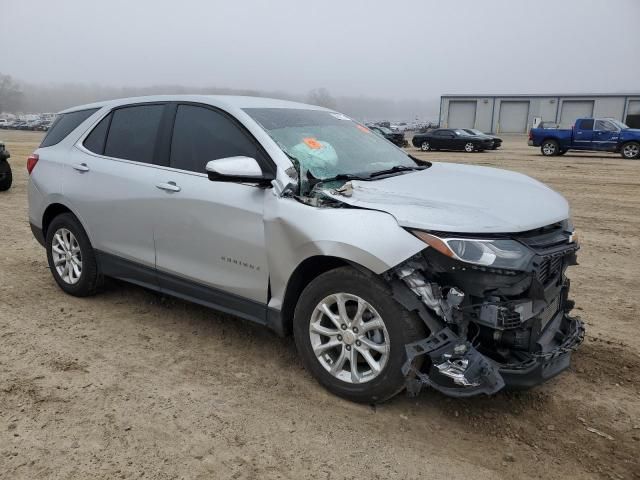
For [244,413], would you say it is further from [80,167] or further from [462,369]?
[80,167]

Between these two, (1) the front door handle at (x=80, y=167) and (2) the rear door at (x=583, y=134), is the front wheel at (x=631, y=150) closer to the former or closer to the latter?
(2) the rear door at (x=583, y=134)

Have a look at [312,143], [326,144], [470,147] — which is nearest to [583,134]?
[470,147]

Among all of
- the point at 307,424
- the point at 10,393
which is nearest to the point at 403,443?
the point at 307,424

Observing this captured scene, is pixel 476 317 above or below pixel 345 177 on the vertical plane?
below

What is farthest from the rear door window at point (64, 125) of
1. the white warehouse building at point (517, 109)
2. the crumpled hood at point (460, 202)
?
the white warehouse building at point (517, 109)

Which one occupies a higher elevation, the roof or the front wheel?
the roof

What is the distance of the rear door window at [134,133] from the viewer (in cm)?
411

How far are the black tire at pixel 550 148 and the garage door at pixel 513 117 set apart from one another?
1507 inches

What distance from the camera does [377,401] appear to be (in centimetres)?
304

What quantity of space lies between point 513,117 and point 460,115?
5.82 metres

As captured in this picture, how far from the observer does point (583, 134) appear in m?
22.7

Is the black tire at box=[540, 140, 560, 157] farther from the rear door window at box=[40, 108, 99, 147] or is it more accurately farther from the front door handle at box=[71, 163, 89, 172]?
the front door handle at box=[71, 163, 89, 172]

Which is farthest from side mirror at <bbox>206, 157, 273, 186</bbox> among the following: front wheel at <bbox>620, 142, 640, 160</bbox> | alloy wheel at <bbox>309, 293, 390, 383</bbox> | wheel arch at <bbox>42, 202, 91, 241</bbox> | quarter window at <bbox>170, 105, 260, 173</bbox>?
front wheel at <bbox>620, 142, 640, 160</bbox>

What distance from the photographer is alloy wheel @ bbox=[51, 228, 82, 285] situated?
4746mm
